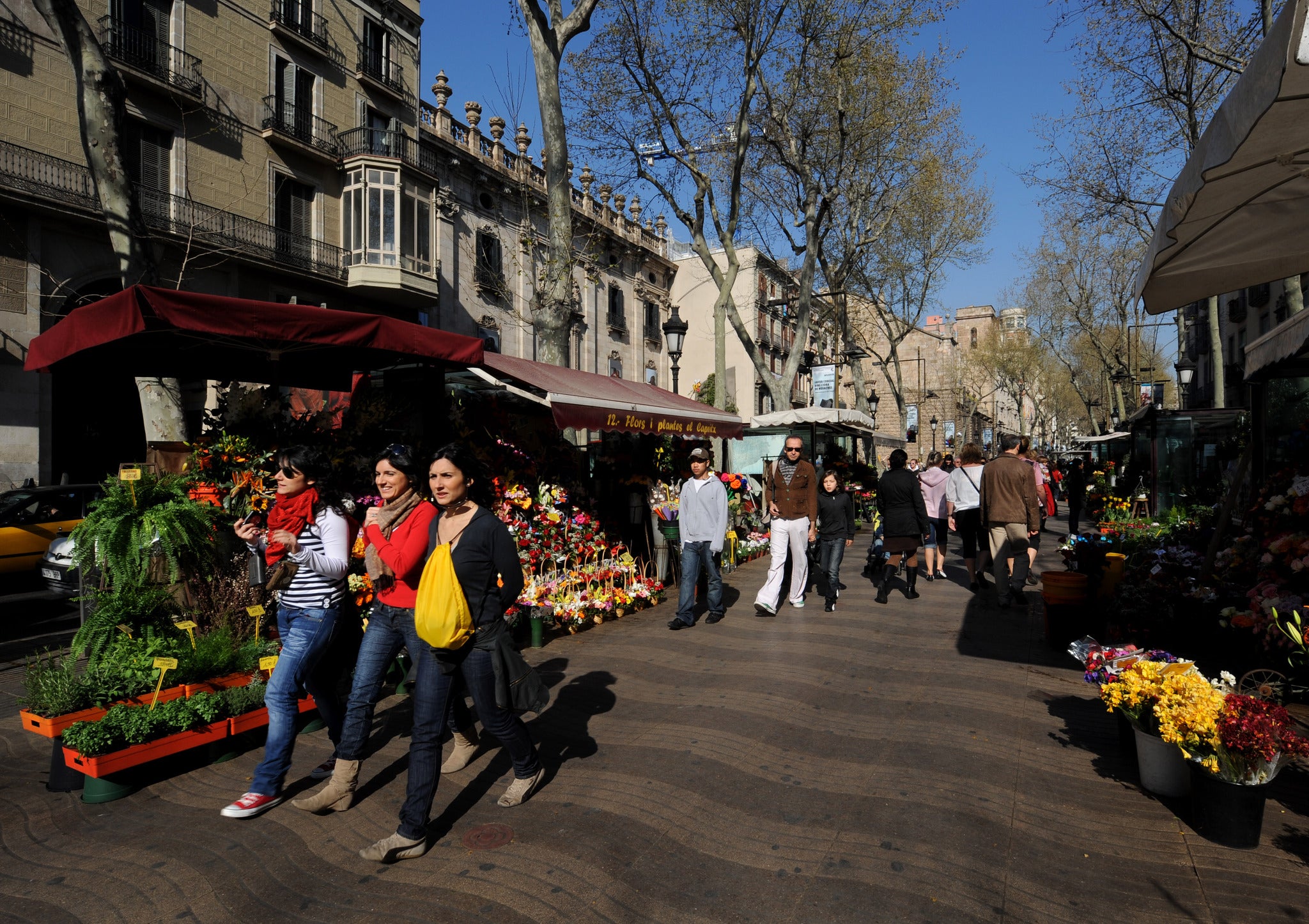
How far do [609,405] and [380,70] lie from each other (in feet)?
73.5

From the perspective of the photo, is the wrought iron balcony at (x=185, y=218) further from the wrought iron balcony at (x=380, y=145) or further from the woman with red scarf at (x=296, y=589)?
the woman with red scarf at (x=296, y=589)

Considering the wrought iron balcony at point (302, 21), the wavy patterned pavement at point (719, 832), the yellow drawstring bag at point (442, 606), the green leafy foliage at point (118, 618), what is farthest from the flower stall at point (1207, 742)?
the wrought iron balcony at point (302, 21)

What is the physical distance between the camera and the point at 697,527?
7.93 metres

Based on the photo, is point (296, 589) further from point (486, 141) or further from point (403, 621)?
point (486, 141)

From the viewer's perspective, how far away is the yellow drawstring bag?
10.8 feet

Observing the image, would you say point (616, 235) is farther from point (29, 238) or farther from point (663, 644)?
point (663, 644)

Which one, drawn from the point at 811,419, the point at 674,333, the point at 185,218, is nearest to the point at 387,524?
the point at 811,419

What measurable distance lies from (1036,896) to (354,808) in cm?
311

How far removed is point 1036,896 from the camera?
299 centimetres

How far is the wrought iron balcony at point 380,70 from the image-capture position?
23.9 meters

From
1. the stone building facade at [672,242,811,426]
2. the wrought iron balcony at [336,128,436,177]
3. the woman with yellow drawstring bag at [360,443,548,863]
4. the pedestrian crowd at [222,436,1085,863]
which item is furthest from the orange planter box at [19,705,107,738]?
the stone building facade at [672,242,811,426]

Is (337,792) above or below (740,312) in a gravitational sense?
below

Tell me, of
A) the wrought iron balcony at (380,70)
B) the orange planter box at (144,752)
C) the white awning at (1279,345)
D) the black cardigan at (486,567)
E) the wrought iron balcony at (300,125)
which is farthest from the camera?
the wrought iron balcony at (380,70)

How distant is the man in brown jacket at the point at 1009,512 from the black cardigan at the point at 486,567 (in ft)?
21.5
